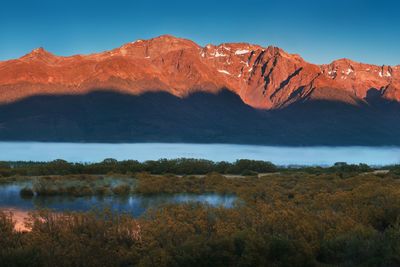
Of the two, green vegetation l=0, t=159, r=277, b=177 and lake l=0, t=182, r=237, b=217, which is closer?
lake l=0, t=182, r=237, b=217

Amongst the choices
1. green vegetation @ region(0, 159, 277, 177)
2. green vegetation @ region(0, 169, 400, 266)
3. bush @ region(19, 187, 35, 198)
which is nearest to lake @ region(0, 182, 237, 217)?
bush @ region(19, 187, 35, 198)

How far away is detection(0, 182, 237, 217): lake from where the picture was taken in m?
26.1

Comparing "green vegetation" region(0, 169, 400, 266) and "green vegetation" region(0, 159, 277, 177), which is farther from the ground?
"green vegetation" region(0, 159, 277, 177)

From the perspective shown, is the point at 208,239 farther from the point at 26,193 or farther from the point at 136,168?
the point at 136,168

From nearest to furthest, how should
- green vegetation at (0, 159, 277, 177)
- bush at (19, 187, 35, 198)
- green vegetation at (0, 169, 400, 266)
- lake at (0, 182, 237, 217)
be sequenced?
green vegetation at (0, 169, 400, 266) < lake at (0, 182, 237, 217) < bush at (19, 187, 35, 198) < green vegetation at (0, 159, 277, 177)

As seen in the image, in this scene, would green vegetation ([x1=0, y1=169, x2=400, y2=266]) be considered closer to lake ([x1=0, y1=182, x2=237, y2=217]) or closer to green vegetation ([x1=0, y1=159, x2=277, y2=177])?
lake ([x1=0, y1=182, x2=237, y2=217])

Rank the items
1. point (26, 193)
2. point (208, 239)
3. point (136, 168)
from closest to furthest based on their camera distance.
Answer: point (208, 239) → point (26, 193) → point (136, 168)

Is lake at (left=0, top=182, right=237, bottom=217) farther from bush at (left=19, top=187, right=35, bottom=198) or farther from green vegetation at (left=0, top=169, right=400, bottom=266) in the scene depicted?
green vegetation at (left=0, top=169, right=400, bottom=266)

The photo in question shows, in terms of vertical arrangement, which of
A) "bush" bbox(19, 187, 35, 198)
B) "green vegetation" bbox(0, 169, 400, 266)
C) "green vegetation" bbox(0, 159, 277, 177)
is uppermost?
"green vegetation" bbox(0, 159, 277, 177)

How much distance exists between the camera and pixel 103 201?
92.9 feet

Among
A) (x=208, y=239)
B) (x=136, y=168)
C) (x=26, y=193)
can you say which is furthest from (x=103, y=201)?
(x=136, y=168)

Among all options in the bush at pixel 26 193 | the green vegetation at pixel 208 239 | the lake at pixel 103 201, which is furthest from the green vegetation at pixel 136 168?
the green vegetation at pixel 208 239

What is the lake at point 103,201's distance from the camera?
26062 millimetres

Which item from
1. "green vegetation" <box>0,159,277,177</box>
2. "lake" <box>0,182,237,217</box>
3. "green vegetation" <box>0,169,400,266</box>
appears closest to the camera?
"green vegetation" <box>0,169,400,266</box>
